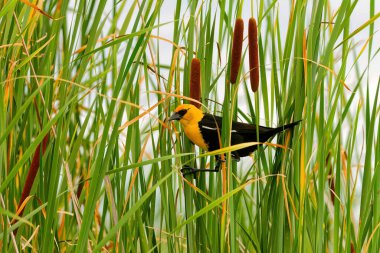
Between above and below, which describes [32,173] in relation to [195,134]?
below

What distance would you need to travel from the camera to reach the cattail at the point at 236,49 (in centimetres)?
173

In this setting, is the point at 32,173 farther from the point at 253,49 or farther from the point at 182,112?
the point at 253,49

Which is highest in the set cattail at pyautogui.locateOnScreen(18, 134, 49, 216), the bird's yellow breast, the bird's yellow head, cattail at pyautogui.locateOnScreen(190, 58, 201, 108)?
cattail at pyautogui.locateOnScreen(190, 58, 201, 108)

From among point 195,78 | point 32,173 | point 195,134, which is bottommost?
point 32,173

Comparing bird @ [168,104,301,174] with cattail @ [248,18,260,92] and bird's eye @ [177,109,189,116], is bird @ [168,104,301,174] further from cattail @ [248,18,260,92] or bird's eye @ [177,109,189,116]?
cattail @ [248,18,260,92]

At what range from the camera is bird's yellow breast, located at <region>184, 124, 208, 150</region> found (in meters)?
1.93

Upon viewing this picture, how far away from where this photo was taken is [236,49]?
1745mm

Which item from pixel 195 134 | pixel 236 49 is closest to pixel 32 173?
pixel 195 134

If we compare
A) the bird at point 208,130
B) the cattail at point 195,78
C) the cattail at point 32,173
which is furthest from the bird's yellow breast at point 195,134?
the cattail at point 32,173

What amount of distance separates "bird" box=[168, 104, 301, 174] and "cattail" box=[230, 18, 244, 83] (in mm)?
190

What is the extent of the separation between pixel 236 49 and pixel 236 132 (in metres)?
0.44

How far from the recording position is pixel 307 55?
1.88 meters

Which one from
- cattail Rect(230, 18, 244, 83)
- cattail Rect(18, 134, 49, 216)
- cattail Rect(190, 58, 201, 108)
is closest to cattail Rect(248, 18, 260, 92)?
cattail Rect(230, 18, 244, 83)

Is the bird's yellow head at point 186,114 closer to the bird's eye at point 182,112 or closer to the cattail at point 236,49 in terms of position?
the bird's eye at point 182,112
